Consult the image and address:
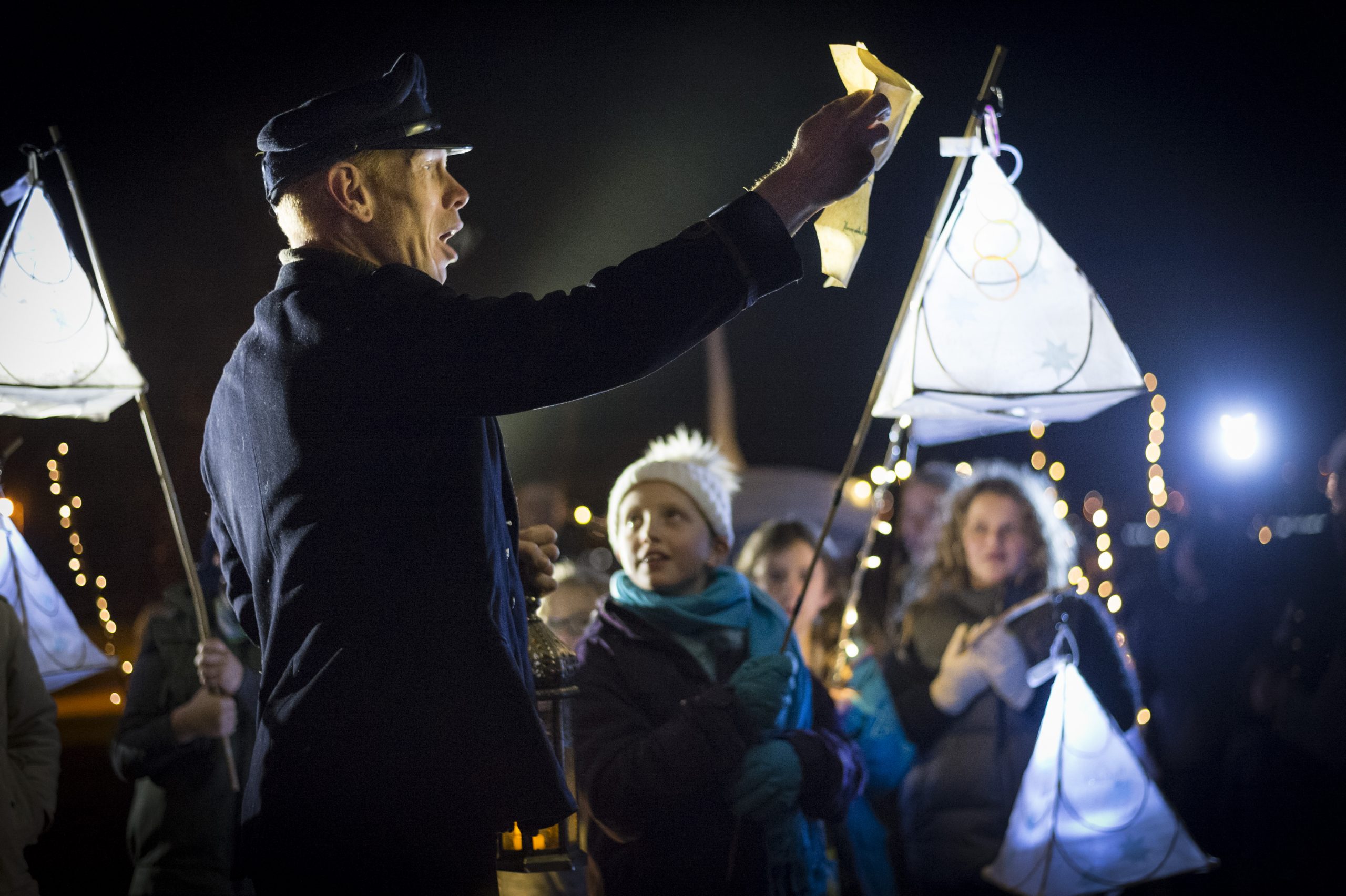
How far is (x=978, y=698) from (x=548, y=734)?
165 centimetres

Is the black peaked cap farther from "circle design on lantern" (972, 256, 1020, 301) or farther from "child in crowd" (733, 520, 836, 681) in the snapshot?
"child in crowd" (733, 520, 836, 681)

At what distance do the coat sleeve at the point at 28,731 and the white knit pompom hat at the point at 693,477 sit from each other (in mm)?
1450

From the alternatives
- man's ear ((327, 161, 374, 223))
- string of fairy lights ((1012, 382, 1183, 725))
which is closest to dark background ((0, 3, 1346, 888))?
string of fairy lights ((1012, 382, 1183, 725))

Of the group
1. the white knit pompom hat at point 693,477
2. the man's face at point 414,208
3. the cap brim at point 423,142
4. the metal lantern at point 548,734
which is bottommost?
the metal lantern at point 548,734

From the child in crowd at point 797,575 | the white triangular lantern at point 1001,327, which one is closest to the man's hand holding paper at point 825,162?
the white triangular lantern at point 1001,327

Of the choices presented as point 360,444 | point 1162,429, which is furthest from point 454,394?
point 1162,429

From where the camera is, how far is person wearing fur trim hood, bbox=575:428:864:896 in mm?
2316

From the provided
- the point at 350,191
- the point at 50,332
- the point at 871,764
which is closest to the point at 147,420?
the point at 50,332

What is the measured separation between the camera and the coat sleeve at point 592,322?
108cm

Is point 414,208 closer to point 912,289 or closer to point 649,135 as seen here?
point 912,289

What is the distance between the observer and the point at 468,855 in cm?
119

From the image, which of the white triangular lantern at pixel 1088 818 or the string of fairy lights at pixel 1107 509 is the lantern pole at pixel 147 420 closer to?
the white triangular lantern at pixel 1088 818

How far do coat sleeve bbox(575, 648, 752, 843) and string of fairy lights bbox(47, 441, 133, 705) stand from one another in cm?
206

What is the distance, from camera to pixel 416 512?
1158mm
